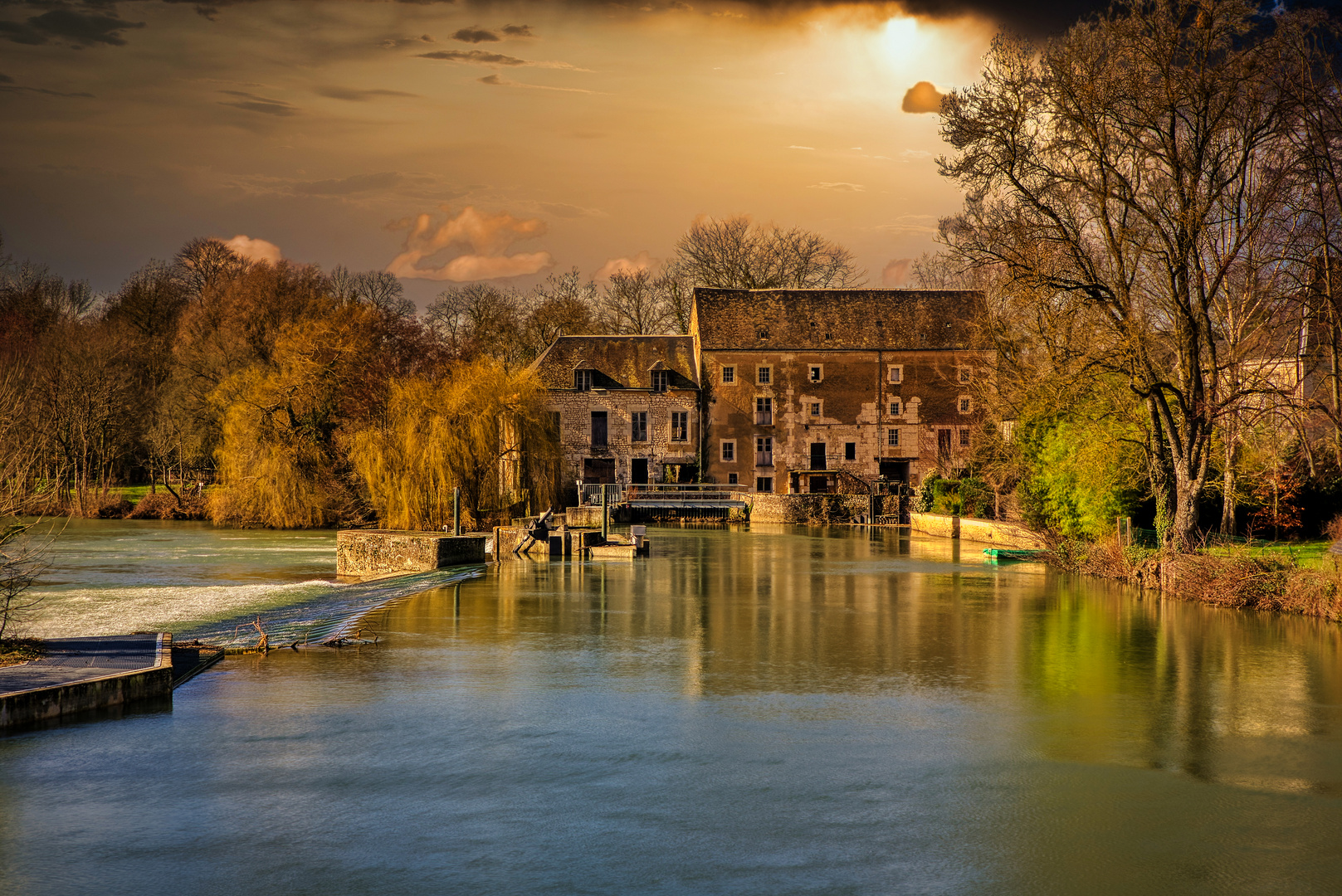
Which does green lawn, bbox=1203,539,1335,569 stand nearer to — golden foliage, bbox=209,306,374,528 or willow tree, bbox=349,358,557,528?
willow tree, bbox=349,358,557,528

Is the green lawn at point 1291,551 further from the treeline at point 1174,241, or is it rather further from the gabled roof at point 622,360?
the gabled roof at point 622,360

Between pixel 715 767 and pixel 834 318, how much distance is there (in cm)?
4256

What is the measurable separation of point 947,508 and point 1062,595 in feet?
59.3

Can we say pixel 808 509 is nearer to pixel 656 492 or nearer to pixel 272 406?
pixel 656 492

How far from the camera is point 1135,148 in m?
21.3

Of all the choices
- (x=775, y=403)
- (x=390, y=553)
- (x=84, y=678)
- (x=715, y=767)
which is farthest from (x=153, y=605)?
(x=775, y=403)

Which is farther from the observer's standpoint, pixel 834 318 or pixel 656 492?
pixel 834 318

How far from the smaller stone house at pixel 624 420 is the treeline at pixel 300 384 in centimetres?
566

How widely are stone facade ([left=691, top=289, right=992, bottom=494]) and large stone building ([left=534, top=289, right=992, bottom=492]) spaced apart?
53mm

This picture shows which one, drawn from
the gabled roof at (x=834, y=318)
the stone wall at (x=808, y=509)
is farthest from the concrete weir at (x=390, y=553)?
the gabled roof at (x=834, y=318)

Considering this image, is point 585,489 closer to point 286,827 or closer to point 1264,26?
point 1264,26

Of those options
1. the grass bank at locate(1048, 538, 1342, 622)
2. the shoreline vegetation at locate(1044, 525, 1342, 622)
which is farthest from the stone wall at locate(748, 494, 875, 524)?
the grass bank at locate(1048, 538, 1342, 622)

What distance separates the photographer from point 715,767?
904 cm

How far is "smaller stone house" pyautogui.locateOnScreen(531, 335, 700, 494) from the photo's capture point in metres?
48.7
